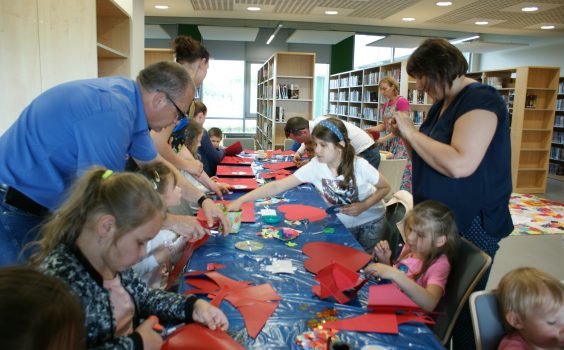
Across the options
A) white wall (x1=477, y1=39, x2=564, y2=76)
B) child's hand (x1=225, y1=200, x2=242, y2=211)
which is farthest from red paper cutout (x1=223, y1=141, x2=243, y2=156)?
white wall (x1=477, y1=39, x2=564, y2=76)

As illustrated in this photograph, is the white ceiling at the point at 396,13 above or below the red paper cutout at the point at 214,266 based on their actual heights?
above

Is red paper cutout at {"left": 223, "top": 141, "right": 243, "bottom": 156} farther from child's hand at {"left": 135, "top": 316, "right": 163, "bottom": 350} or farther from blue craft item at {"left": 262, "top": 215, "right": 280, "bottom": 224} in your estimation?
child's hand at {"left": 135, "top": 316, "right": 163, "bottom": 350}

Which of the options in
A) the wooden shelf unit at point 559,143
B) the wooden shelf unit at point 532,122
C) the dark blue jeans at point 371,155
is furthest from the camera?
the wooden shelf unit at point 559,143

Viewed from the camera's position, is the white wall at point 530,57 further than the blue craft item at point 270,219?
Yes

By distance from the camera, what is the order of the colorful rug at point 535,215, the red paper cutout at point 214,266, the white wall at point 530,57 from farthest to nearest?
the white wall at point 530,57
the colorful rug at point 535,215
the red paper cutout at point 214,266

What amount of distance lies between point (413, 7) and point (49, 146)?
7.07 m

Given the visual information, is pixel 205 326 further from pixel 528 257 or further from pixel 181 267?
pixel 528 257

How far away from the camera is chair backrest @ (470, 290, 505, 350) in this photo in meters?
1.26

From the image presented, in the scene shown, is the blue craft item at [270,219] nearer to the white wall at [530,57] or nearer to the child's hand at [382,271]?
the child's hand at [382,271]

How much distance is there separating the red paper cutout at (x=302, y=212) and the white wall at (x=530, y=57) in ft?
31.6

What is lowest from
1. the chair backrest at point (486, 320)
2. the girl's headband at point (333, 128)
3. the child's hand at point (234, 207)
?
the chair backrest at point (486, 320)

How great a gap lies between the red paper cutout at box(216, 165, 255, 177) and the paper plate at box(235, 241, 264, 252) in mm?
1700

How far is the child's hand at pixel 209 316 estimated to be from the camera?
3.70ft

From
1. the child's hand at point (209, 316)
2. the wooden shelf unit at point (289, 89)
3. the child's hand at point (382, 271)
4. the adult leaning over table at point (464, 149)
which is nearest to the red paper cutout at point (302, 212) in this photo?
the adult leaning over table at point (464, 149)
